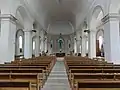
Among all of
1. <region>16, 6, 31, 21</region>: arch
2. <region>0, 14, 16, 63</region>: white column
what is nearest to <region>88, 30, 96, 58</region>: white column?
<region>16, 6, 31, 21</region>: arch

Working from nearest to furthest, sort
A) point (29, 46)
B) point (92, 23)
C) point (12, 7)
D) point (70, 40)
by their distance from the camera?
1. point (12, 7)
2. point (92, 23)
3. point (29, 46)
4. point (70, 40)

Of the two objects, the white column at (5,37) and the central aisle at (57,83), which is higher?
the white column at (5,37)

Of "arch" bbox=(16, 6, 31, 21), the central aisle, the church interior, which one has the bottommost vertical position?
the central aisle

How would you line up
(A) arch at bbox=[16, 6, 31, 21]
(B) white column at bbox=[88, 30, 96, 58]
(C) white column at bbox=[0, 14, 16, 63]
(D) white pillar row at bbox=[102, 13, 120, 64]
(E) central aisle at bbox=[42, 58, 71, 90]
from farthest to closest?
(B) white column at bbox=[88, 30, 96, 58] → (A) arch at bbox=[16, 6, 31, 21] → (C) white column at bbox=[0, 14, 16, 63] → (D) white pillar row at bbox=[102, 13, 120, 64] → (E) central aisle at bbox=[42, 58, 71, 90]

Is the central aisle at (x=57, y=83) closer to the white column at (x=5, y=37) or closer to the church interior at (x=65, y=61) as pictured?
the church interior at (x=65, y=61)

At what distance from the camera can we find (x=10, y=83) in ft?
12.1

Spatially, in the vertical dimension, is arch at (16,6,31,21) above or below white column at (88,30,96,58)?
above

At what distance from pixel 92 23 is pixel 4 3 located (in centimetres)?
749

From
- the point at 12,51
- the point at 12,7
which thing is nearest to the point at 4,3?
the point at 12,7

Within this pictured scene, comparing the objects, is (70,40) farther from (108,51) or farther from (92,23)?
(108,51)

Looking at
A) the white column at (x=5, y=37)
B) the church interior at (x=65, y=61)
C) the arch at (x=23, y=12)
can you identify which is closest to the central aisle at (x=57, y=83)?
the church interior at (x=65, y=61)

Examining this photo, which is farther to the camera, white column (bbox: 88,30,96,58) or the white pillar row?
white column (bbox: 88,30,96,58)

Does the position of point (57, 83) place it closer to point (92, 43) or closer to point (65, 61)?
point (65, 61)

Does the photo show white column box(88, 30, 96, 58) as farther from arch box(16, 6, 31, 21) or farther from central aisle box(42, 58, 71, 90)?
central aisle box(42, 58, 71, 90)
